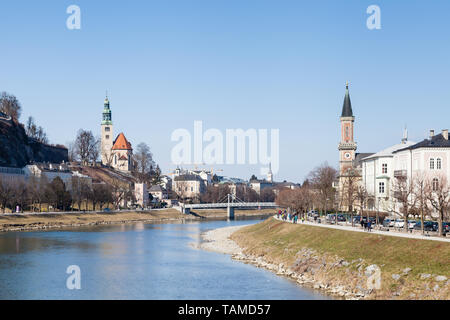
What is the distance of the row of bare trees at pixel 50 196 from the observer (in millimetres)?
101688

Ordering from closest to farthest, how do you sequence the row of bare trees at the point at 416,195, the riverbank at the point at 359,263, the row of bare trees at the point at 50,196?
the riverbank at the point at 359,263 → the row of bare trees at the point at 416,195 → the row of bare trees at the point at 50,196

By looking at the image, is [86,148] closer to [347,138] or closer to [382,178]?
[347,138]

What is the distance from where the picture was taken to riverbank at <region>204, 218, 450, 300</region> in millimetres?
31016

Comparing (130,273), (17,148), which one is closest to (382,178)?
(130,273)

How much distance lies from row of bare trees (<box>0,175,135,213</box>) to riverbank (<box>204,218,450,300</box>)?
2279 inches

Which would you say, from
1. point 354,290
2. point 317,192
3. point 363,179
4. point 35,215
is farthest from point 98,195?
point 354,290

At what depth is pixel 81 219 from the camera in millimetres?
102500

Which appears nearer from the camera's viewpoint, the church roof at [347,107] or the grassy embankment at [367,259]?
the grassy embankment at [367,259]

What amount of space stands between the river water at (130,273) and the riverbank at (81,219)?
69.5ft

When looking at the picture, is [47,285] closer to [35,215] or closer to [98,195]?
[35,215]

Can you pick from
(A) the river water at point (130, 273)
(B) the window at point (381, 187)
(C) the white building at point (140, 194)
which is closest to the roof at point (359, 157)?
(B) the window at point (381, 187)

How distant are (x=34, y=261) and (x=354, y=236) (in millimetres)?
25544

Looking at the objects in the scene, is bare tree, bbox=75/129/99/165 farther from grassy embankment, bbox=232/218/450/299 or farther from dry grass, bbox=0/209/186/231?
grassy embankment, bbox=232/218/450/299

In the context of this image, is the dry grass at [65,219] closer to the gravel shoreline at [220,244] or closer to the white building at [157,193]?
the gravel shoreline at [220,244]
